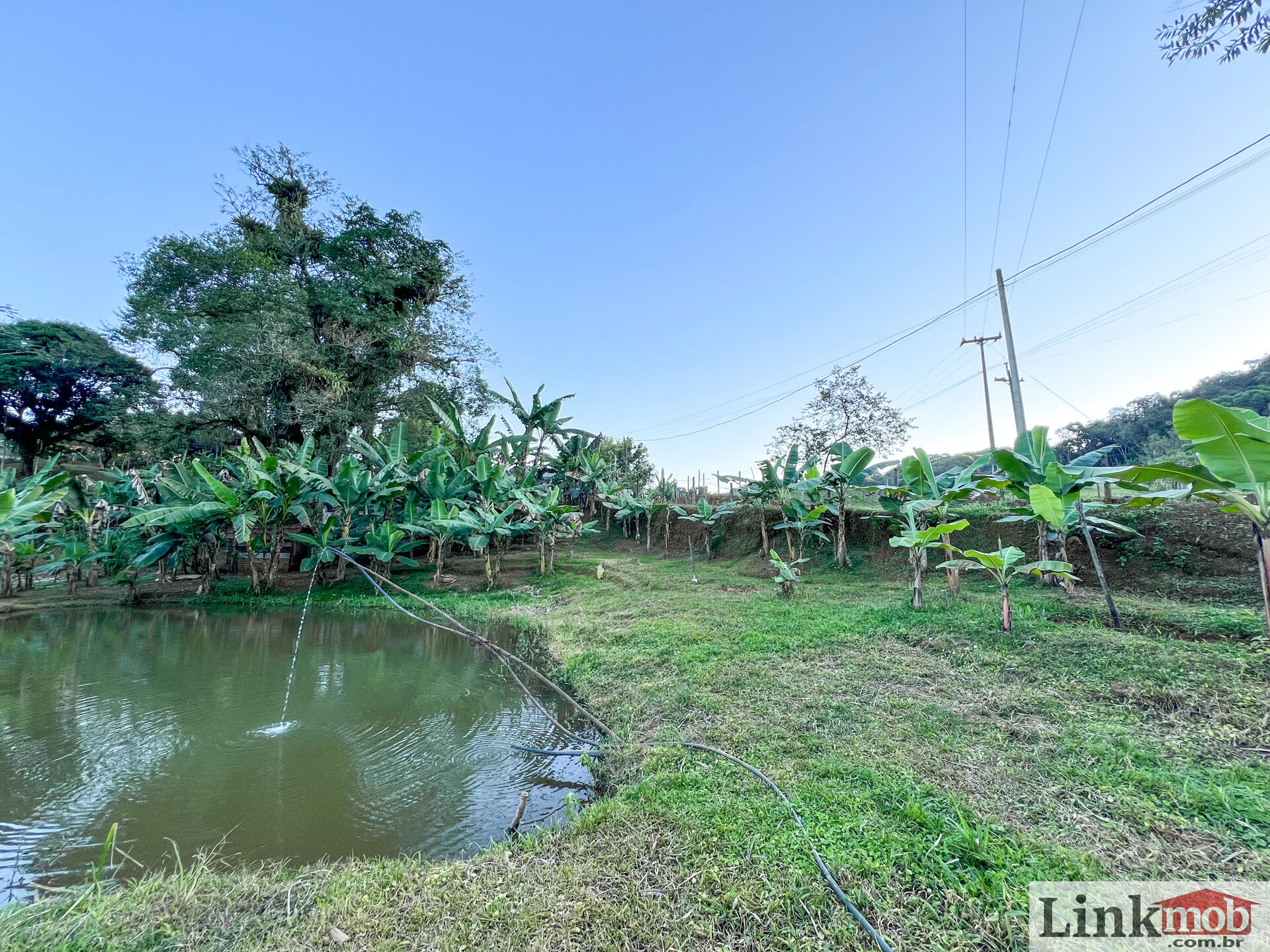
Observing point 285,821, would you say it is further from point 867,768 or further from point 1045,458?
point 1045,458

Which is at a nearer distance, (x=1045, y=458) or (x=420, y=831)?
(x=420, y=831)

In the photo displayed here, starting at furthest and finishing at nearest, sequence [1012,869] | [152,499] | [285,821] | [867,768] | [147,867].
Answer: [152,499], [285,821], [867,768], [147,867], [1012,869]

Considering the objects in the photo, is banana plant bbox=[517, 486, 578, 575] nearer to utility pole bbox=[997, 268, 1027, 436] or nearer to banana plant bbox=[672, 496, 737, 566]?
banana plant bbox=[672, 496, 737, 566]

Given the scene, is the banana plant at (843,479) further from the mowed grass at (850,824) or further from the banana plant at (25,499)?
the banana plant at (25,499)

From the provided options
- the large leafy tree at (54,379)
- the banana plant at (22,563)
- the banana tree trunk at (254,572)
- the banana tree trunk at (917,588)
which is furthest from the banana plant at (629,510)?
the large leafy tree at (54,379)

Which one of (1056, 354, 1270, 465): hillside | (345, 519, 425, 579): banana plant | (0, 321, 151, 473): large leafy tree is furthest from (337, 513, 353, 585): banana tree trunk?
(1056, 354, 1270, 465): hillside

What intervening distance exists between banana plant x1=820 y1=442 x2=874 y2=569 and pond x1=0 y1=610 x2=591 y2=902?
706 cm

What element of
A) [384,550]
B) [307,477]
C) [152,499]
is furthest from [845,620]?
[152,499]

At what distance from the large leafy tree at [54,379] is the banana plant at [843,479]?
21779 mm

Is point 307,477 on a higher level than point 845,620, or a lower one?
higher

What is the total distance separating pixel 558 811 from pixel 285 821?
174cm

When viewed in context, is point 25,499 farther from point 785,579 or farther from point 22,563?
point 785,579

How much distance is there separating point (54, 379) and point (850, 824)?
27.9 meters

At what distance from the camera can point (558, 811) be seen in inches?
126
